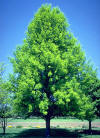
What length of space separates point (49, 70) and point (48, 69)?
0.15 metres

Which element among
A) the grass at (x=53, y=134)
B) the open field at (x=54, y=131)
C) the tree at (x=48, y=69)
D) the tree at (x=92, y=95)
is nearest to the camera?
the tree at (x=48, y=69)

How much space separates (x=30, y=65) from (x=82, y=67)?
5.68 metres

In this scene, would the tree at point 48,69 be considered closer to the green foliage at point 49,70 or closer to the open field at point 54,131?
the green foliage at point 49,70

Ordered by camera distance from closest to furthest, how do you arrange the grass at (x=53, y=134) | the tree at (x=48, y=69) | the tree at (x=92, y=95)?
1. the tree at (x=48, y=69)
2. the tree at (x=92, y=95)
3. the grass at (x=53, y=134)

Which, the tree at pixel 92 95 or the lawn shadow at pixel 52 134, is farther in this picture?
the lawn shadow at pixel 52 134

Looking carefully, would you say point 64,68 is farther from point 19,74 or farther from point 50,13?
point 50,13

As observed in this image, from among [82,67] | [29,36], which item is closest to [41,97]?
[82,67]

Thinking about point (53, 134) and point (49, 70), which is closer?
point (49, 70)

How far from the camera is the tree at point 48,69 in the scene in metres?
12.1

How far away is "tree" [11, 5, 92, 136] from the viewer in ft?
39.8

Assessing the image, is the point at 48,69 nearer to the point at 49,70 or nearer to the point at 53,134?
the point at 49,70

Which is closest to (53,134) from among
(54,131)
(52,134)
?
(52,134)

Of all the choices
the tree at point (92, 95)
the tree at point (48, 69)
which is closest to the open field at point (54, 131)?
the tree at point (92, 95)

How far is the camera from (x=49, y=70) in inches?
520
